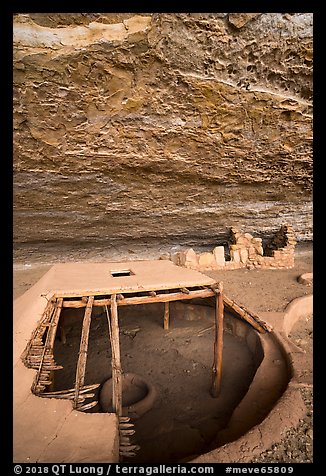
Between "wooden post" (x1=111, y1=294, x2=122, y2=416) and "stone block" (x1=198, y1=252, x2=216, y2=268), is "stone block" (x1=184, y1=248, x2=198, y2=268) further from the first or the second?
"wooden post" (x1=111, y1=294, x2=122, y2=416)

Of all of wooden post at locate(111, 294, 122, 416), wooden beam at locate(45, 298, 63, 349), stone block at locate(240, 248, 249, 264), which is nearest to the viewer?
wooden post at locate(111, 294, 122, 416)

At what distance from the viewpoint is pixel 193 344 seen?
6672 mm

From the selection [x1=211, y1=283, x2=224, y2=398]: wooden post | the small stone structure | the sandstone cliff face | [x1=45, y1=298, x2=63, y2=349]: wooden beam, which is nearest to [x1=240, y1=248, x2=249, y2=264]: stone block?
the small stone structure

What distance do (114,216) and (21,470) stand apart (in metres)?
4.84

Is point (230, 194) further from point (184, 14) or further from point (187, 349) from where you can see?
point (184, 14)

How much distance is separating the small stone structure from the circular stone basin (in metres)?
3.19

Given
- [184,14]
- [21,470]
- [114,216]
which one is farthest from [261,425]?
[114,216]

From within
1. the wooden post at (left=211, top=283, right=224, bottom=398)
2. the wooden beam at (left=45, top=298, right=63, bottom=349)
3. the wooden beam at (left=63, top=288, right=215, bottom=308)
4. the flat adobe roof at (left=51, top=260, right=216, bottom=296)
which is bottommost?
the wooden post at (left=211, top=283, right=224, bottom=398)

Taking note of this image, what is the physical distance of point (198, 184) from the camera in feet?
19.7

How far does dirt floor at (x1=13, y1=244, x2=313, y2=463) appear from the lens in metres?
4.32

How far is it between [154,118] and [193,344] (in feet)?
15.0

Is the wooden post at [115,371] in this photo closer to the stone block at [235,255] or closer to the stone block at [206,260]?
the stone block at [206,260]

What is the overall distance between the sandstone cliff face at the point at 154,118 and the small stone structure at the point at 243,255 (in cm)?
120

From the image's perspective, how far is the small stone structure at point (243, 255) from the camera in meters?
7.98
